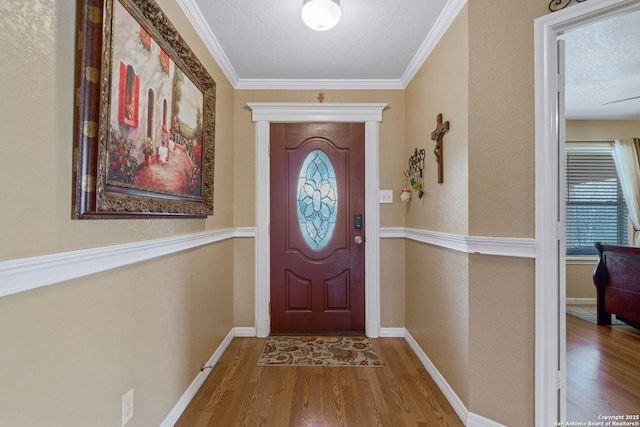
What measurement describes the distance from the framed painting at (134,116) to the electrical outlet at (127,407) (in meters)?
0.73

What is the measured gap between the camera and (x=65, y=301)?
0.93m

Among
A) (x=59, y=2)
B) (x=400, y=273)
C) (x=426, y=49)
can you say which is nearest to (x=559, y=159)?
(x=426, y=49)

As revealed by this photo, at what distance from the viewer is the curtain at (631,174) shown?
153 inches

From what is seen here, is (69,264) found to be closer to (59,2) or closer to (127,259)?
(127,259)

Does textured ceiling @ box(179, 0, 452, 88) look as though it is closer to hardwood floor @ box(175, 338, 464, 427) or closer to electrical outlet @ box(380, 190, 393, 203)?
electrical outlet @ box(380, 190, 393, 203)

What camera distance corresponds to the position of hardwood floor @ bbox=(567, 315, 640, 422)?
5.78ft

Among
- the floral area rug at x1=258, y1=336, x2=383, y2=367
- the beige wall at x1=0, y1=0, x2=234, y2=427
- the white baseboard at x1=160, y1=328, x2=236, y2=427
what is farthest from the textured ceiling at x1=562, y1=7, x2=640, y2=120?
the white baseboard at x1=160, y1=328, x2=236, y2=427

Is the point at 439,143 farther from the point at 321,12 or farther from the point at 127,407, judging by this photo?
the point at 127,407

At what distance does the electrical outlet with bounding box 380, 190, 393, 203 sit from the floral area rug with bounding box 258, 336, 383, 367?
1.25 metres

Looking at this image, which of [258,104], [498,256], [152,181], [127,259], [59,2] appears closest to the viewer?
[59,2]

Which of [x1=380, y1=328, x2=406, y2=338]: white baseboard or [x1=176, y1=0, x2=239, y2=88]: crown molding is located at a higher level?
[x1=176, y1=0, x2=239, y2=88]: crown molding

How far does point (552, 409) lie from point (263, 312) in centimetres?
210

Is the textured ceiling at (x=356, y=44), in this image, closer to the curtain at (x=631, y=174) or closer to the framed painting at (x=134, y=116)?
the framed painting at (x=134, y=116)

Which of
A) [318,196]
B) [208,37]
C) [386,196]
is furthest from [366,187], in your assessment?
[208,37]
